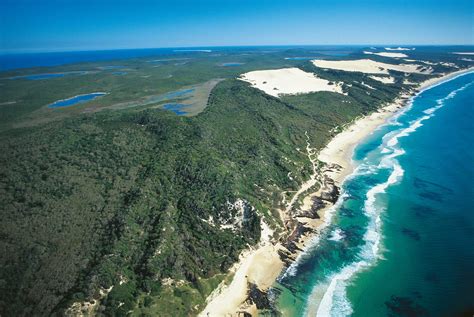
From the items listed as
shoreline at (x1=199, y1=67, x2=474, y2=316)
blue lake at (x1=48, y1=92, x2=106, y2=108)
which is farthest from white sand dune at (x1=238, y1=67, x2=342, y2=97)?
blue lake at (x1=48, y1=92, x2=106, y2=108)

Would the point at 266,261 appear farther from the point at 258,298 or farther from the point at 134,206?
the point at 134,206

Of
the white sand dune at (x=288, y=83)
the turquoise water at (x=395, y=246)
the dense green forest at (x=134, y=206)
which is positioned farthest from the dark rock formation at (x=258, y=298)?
the white sand dune at (x=288, y=83)

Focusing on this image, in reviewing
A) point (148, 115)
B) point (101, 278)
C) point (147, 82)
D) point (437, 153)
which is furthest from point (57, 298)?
point (147, 82)

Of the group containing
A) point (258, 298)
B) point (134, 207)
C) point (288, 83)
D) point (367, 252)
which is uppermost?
point (288, 83)

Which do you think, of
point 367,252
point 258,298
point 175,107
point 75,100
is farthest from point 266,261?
point 75,100

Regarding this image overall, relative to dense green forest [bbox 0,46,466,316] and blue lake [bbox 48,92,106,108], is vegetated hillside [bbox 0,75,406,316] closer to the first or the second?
dense green forest [bbox 0,46,466,316]

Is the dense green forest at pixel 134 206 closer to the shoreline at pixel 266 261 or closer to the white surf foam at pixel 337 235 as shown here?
the shoreline at pixel 266 261
